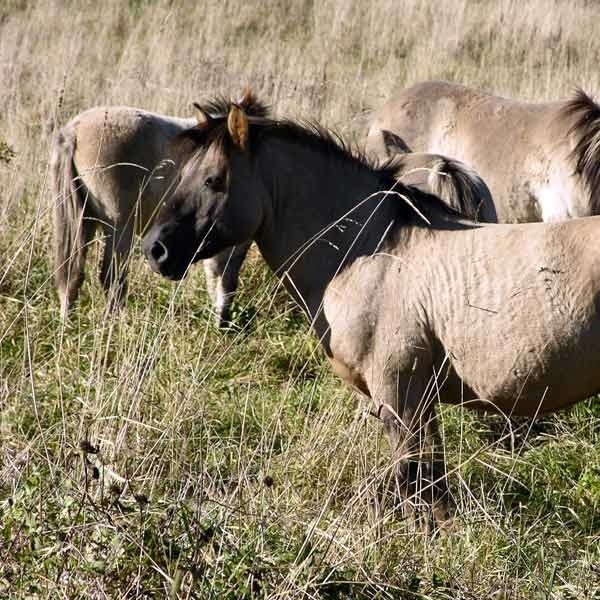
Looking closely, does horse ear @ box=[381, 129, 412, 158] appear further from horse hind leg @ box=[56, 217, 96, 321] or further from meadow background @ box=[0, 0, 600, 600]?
horse hind leg @ box=[56, 217, 96, 321]

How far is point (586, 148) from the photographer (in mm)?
6664

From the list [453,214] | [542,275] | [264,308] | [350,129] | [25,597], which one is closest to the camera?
[25,597]

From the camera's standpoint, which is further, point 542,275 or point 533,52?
point 533,52

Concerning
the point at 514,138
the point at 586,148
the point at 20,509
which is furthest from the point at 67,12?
the point at 20,509

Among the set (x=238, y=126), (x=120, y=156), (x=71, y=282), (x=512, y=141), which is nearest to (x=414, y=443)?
(x=238, y=126)

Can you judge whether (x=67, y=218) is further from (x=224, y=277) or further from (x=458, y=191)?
(x=458, y=191)

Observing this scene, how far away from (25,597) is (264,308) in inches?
149

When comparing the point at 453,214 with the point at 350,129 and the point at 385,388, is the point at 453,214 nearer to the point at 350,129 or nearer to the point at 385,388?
the point at 385,388

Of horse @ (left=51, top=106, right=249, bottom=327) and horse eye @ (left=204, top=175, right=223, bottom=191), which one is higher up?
horse eye @ (left=204, top=175, right=223, bottom=191)

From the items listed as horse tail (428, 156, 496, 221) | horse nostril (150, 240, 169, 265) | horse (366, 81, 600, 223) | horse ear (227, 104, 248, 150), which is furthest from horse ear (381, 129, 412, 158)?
horse nostril (150, 240, 169, 265)

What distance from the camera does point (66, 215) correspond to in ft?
20.5

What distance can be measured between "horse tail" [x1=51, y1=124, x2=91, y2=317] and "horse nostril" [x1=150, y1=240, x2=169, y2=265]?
145cm

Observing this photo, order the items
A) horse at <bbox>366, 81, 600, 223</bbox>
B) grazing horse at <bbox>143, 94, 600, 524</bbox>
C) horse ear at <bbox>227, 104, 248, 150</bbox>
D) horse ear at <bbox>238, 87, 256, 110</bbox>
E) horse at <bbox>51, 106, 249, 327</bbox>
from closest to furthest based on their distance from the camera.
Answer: grazing horse at <bbox>143, 94, 600, 524</bbox> → horse ear at <bbox>227, 104, 248, 150</bbox> → horse ear at <bbox>238, 87, 256, 110</bbox> → horse at <bbox>51, 106, 249, 327</bbox> → horse at <bbox>366, 81, 600, 223</bbox>

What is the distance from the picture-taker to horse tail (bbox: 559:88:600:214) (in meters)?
6.59
